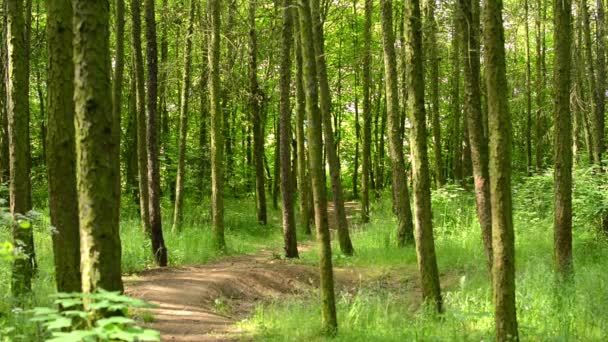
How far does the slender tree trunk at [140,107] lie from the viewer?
40.9 feet

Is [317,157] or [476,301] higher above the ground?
[317,157]

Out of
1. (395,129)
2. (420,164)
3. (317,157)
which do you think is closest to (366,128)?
(395,129)

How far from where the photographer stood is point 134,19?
1237 cm

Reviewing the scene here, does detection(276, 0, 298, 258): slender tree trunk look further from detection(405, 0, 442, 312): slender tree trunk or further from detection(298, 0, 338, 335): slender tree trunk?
detection(298, 0, 338, 335): slender tree trunk

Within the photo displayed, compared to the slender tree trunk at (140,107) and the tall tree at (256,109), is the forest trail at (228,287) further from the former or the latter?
the tall tree at (256,109)

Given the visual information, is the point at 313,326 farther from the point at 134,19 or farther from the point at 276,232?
the point at 276,232

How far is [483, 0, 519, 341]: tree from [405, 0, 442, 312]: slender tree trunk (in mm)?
2003

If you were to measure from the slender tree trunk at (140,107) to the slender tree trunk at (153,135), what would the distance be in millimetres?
310

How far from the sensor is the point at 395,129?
43.3 feet

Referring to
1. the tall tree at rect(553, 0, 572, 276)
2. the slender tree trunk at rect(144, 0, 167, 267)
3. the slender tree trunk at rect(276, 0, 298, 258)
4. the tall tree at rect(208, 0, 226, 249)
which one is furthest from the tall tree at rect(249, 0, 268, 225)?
the tall tree at rect(553, 0, 572, 276)

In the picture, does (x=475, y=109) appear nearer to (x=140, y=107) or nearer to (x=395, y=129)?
(x=395, y=129)

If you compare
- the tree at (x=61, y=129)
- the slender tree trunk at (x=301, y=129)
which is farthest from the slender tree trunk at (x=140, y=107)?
the tree at (x=61, y=129)

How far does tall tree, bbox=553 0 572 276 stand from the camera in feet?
28.8

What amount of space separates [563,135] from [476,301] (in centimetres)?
306
